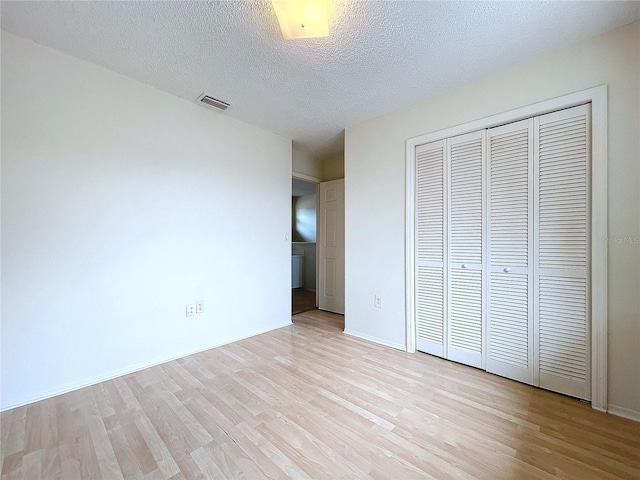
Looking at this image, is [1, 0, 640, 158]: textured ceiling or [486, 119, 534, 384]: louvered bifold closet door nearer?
[1, 0, 640, 158]: textured ceiling

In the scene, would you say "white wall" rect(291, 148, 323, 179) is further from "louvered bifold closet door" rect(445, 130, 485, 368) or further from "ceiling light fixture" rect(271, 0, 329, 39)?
"ceiling light fixture" rect(271, 0, 329, 39)

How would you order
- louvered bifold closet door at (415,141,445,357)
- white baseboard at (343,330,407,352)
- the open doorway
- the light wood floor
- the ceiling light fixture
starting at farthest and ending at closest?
the open doorway < white baseboard at (343,330,407,352) < louvered bifold closet door at (415,141,445,357) < the ceiling light fixture < the light wood floor

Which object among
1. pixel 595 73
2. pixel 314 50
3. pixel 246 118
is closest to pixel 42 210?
pixel 246 118

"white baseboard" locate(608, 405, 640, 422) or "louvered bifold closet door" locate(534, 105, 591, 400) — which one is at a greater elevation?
"louvered bifold closet door" locate(534, 105, 591, 400)

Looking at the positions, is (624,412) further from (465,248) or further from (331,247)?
(331,247)

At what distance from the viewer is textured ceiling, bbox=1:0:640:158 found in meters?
1.45

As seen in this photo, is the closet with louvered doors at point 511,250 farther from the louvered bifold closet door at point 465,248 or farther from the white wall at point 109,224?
the white wall at point 109,224

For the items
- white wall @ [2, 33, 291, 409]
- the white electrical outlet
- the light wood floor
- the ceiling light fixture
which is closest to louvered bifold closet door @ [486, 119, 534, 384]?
the light wood floor

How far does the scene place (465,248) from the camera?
2.19 metres

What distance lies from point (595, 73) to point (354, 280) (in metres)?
2.39

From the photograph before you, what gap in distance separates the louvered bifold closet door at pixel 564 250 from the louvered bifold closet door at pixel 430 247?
0.67 metres

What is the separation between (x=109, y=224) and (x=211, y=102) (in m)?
1.37

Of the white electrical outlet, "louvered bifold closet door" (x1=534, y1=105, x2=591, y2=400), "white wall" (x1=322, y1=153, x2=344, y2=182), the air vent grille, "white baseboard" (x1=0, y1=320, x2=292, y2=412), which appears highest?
the air vent grille

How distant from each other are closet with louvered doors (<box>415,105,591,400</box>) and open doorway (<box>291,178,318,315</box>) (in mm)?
3030
